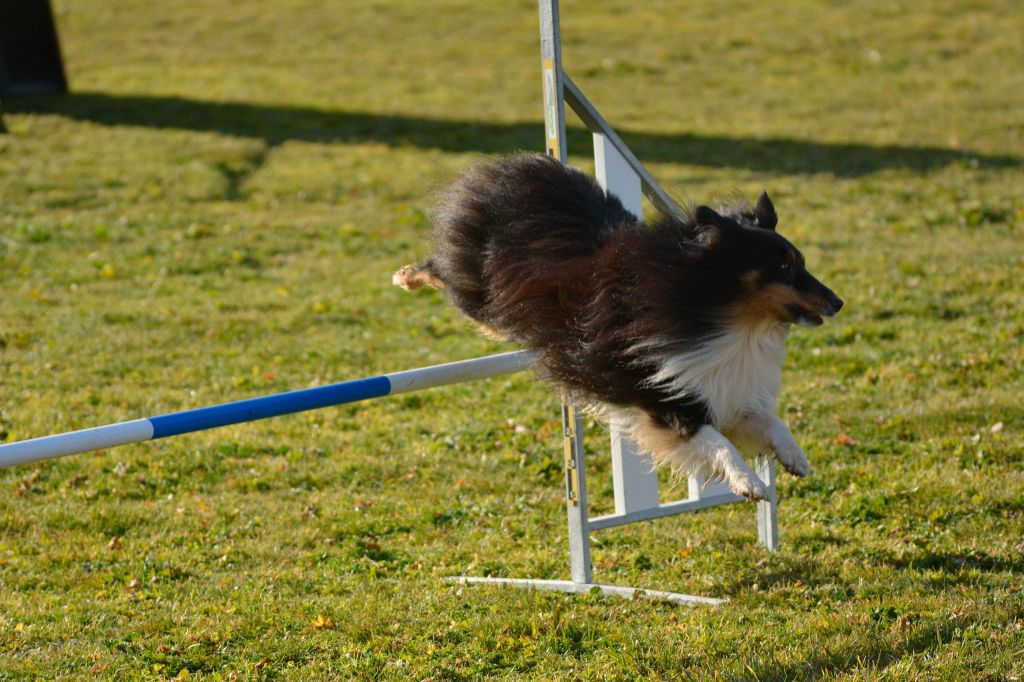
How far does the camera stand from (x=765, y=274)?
4.69 m

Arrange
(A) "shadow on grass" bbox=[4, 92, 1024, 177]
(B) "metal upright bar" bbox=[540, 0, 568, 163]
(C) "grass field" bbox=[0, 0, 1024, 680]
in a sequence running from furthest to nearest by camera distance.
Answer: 1. (A) "shadow on grass" bbox=[4, 92, 1024, 177]
2. (B) "metal upright bar" bbox=[540, 0, 568, 163]
3. (C) "grass field" bbox=[0, 0, 1024, 680]

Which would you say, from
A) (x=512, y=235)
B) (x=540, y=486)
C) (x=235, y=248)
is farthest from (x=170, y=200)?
(x=512, y=235)

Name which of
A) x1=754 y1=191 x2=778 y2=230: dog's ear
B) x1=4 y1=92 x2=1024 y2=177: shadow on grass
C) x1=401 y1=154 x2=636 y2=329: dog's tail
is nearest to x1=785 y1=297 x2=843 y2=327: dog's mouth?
x1=754 y1=191 x2=778 y2=230: dog's ear

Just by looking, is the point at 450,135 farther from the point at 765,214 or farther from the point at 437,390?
the point at 765,214

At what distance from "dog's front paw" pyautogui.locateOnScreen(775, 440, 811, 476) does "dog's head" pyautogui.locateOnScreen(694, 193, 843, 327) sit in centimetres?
56

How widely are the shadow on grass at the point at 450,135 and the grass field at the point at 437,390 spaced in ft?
0.22

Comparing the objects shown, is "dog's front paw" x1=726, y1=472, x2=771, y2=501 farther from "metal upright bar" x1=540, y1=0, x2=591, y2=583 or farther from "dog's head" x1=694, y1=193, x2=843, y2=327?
"metal upright bar" x1=540, y1=0, x2=591, y2=583

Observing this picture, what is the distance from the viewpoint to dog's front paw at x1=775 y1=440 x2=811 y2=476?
493 cm

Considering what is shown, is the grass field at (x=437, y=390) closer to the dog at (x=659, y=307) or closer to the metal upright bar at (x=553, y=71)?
the dog at (x=659, y=307)

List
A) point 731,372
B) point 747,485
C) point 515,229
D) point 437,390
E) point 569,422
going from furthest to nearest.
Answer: point 437,390 < point 569,422 < point 515,229 < point 731,372 < point 747,485

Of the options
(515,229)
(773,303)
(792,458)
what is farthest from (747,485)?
(515,229)

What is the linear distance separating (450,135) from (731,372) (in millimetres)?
11697

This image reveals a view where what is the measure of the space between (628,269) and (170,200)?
987 centimetres

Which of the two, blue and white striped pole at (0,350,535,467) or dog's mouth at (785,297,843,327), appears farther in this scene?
dog's mouth at (785,297,843,327)
